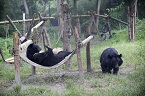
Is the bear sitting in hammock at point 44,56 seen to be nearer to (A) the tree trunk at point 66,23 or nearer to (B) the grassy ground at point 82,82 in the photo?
(B) the grassy ground at point 82,82

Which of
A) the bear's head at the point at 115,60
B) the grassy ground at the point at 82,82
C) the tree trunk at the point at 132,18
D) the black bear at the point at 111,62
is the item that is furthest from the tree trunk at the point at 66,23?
the tree trunk at the point at 132,18

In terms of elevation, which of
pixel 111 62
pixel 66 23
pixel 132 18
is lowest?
pixel 111 62

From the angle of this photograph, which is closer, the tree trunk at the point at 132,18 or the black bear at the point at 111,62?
the black bear at the point at 111,62

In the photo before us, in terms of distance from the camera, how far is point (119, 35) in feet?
57.3

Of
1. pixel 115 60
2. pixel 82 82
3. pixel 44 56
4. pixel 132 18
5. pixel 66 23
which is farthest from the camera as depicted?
pixel 132 18

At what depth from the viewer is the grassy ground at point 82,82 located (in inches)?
231

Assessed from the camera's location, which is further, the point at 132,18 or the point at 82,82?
the point at 132,18

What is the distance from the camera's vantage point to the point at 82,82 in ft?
23.5

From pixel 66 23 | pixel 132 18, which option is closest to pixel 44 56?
pixel 66 23

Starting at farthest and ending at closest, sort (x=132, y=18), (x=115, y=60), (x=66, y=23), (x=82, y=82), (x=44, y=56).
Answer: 1. (x=132, y=18)
2. (x=66, y=23)
3. (x=115, y=60)
4. (x=44, y=56)
5. (x=82, y=82)

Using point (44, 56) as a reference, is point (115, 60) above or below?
below

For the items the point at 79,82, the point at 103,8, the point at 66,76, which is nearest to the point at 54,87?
the point at 79,82

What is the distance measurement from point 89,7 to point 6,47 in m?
11.9

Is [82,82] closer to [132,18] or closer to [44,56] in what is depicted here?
[44,56]
